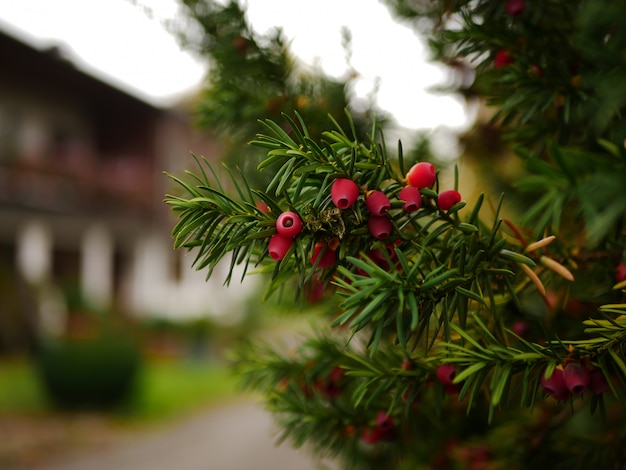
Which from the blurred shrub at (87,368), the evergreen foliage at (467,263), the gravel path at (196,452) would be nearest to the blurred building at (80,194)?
the blurred shrub at (87,368)

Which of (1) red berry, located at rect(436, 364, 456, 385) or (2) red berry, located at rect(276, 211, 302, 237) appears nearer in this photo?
(2) red berry, located at rect(276, 211, 302, 237)

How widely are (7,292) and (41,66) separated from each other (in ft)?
17.9

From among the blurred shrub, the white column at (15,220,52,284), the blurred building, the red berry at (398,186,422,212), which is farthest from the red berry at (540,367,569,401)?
the white column at (15,220,52,284)

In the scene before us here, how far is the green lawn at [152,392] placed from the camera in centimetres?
682

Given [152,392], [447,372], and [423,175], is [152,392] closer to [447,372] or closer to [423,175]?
[447,372]

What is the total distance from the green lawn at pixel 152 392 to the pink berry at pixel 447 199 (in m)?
5.32

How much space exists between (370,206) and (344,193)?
4cm

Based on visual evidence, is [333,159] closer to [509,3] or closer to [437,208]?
[437,208]

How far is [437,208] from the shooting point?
62 cm

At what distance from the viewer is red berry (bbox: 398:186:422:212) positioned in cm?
58

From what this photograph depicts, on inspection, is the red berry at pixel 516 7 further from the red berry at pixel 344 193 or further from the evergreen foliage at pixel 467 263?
the red berry at pixel 344 193

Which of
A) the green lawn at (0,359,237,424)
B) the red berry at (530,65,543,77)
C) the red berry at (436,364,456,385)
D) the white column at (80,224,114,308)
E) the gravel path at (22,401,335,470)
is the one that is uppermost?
the red berry at (530,65,543,77)

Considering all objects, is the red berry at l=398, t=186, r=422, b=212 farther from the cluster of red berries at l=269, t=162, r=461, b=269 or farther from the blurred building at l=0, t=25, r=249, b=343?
the blurred building at l=0, t=25, r=249, b=343

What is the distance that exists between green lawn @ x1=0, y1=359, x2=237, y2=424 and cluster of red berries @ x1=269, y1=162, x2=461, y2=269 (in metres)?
5.31
